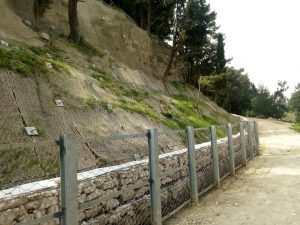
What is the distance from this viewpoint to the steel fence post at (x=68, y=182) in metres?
3.70

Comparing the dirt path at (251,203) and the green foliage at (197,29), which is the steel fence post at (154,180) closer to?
the dirt path at (251,203)

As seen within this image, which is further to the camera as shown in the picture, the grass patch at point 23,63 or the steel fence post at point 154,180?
the grass patch at point 23,63

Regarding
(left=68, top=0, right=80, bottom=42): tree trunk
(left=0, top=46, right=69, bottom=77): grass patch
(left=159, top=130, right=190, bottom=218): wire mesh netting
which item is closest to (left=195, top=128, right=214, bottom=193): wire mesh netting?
(left=159, top=130, right=190, bottom=218): wire mesh netting

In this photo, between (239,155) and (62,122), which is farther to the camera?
(239,155)

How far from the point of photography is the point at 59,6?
2730cm

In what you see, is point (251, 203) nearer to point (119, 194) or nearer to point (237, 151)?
point (119, 194)

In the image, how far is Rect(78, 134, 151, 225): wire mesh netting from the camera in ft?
16.1

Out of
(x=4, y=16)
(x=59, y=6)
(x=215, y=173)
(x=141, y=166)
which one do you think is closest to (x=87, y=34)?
(x=59, y=6)

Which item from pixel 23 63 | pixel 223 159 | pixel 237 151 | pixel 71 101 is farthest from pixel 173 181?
pixel 23 63

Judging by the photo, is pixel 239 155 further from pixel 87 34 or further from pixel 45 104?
pixel 87 34

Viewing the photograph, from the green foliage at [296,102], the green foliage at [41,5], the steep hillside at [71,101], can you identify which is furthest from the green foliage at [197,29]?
the green foliage at [296,102]

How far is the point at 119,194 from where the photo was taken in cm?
495

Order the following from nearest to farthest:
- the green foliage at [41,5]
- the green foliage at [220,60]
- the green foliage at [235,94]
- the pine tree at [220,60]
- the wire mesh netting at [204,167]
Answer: the wire mesh netting at [204,167], the green foliage at [41,5], the green foliage at [220,60], the pine tree at [220,60], the green foliage at [235,94]

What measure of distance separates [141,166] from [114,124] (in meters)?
5.61
